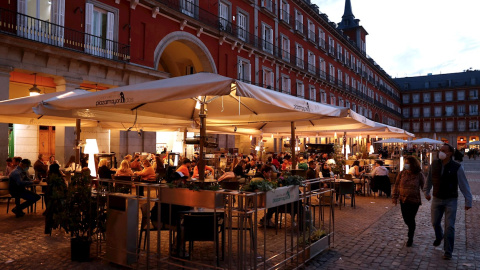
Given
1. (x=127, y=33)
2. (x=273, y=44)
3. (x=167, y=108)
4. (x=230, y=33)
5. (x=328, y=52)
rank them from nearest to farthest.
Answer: (x=167, y=108)
(x=127, y=33)
(x=230, y=33)
(x=273, y=44)
(x=328, y=52)

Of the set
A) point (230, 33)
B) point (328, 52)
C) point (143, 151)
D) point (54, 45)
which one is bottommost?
point (143, 151)

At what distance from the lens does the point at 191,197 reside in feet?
14.6

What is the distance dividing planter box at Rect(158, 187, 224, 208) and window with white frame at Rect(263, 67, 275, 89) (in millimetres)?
22559

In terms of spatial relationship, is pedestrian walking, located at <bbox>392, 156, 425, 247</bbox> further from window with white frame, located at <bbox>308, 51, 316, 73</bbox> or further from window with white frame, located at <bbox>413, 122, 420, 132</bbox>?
window with white frame, located at <bbox>413, 122, 420, 132</bbox>

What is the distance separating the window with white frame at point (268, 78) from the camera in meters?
26.9

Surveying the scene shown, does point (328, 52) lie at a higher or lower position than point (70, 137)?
higher

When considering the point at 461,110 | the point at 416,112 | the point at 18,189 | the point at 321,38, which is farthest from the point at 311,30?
the point at 461,110

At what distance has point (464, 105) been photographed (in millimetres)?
71250

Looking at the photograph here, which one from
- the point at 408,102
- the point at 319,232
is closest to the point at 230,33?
the point at 319,232

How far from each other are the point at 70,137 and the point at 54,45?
366 centimetres

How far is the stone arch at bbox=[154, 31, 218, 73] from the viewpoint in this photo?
1794 centimetres

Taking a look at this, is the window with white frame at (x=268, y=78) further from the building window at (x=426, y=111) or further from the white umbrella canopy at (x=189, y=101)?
the building window at (x=426, y=111)

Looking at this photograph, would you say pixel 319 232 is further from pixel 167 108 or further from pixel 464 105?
pixel 464 105

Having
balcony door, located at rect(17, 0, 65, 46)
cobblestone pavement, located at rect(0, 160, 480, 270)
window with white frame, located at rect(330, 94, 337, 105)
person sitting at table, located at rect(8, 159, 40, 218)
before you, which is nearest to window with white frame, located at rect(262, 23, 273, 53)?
window with white frame, located at rect(330, 94, 337, 105)
